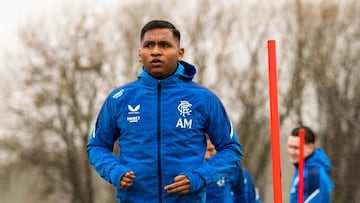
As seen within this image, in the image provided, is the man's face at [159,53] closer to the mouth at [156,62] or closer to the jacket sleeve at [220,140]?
the mouth at [156,62]

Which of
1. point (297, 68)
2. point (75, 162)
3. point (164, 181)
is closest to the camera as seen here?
point (164, 181)

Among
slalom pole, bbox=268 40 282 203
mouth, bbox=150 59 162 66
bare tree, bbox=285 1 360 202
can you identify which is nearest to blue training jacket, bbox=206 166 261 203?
slalom pole, bbox=268 40 282 203

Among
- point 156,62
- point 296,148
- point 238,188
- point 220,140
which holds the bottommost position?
point 238,188

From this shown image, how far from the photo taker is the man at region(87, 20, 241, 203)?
19.8 ft

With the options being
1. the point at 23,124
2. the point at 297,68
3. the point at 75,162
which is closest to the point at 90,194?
the point at 75,162

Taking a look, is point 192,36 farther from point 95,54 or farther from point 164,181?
point 164,181

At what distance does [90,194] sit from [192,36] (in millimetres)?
7940

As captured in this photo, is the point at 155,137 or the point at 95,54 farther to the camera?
the point at 95,54

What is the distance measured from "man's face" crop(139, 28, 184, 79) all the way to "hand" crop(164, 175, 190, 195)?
0.72 metres

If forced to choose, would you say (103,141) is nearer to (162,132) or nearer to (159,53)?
(162,132)

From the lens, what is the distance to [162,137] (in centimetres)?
609

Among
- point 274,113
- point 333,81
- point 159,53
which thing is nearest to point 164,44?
point 159,53

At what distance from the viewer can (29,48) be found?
3850 centimetres

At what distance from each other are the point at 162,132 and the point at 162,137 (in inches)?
1.3
